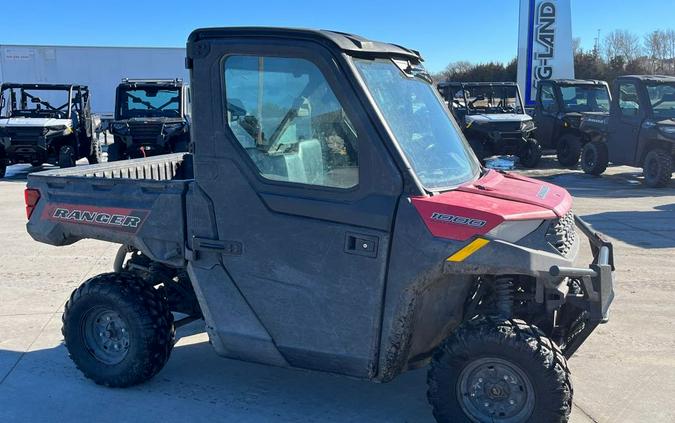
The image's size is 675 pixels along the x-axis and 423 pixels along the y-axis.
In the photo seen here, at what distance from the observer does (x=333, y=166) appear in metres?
3.35

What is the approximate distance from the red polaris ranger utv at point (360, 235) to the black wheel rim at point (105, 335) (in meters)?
0.19

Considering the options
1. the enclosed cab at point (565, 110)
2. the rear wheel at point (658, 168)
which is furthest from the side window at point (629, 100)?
the enclosed cab at point (565, 110)

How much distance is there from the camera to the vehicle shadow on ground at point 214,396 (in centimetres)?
372

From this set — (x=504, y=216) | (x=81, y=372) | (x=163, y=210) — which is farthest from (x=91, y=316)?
(x=504, y=216)

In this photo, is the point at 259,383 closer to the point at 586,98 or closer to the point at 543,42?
the point at 586,98

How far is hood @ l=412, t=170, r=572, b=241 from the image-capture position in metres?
3.09

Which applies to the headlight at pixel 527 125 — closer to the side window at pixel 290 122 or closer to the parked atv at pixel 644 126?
the parked atv at pixel 644 126

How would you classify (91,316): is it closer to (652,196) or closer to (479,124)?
(652,196)

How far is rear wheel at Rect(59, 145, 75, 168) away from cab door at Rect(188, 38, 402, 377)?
12.6 meters

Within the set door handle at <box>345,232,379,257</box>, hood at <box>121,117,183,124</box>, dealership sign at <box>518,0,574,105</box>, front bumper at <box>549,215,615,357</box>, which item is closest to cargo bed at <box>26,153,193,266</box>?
door handle at <box>345,232,379,257</box>

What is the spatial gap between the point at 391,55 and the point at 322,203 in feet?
A: 3.05

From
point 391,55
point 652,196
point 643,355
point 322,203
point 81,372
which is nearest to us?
point 322,203

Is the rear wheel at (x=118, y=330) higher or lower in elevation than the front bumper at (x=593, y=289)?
lower

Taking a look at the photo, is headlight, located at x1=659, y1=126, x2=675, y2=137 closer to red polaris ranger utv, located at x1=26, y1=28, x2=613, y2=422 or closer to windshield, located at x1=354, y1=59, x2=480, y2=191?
red polaris ranger utv, located at x1=26, y1=28, x2=613, y2=422
